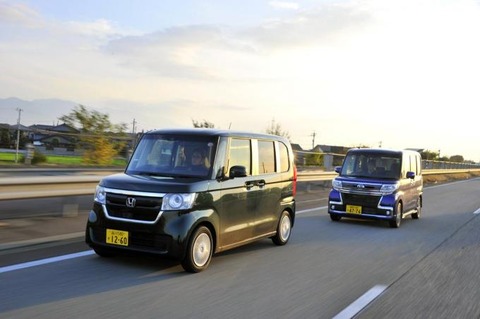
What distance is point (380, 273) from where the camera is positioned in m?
7.32

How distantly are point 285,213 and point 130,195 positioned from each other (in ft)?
11.2

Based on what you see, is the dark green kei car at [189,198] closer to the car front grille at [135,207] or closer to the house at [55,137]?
the car front grille at [135,207]

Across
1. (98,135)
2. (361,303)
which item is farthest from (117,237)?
(98,135)

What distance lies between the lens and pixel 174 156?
286 inches

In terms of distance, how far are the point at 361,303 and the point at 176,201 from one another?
2481mm

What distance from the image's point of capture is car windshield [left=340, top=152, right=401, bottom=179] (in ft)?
42.6

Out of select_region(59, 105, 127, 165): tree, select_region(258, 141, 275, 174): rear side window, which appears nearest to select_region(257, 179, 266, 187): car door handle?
select_region(258, 141, 275, 174): rear side window

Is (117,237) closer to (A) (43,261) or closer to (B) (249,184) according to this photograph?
(A) (43,261)

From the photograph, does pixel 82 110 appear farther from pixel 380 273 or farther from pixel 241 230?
pixel 380 273

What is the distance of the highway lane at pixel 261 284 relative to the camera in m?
5.16

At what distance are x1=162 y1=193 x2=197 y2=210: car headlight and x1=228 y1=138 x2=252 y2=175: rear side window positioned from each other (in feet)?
3.65

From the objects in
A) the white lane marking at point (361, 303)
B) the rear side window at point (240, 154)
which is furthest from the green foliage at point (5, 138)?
the white lane marking at point (361, 303)

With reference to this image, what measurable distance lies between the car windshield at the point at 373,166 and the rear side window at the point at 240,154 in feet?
19.4

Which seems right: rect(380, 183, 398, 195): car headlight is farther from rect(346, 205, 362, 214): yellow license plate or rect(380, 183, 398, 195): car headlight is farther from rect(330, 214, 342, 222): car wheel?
rect(330, 214, 342, 222): car wheel
